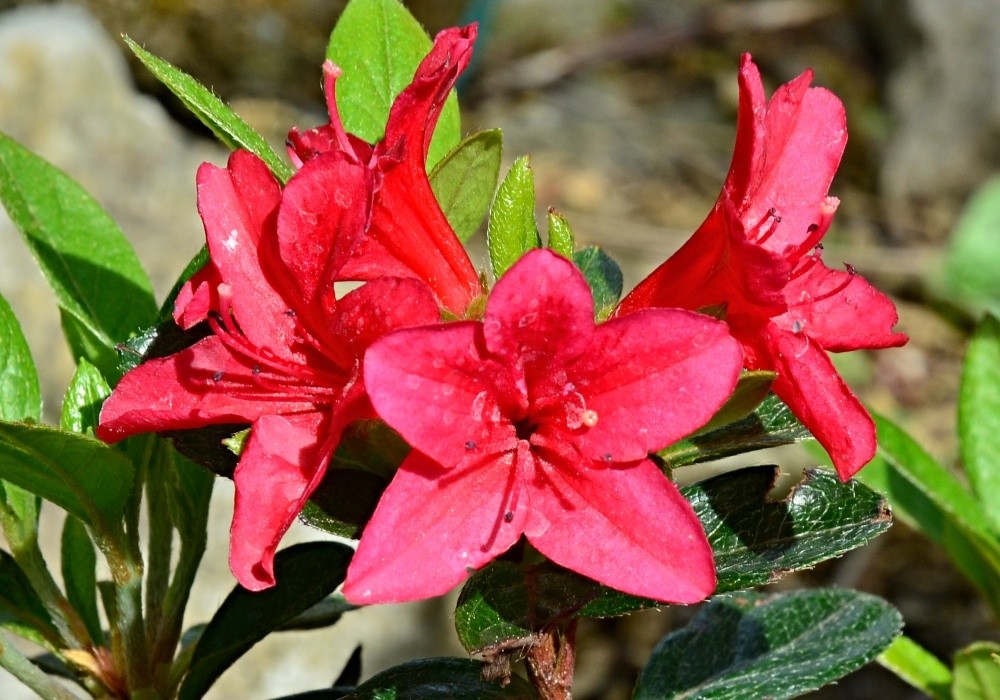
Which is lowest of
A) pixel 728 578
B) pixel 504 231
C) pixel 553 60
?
pixel 728 578

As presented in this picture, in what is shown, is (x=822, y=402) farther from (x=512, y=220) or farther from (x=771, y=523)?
(x=512, y=220)

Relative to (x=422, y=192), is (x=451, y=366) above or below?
below

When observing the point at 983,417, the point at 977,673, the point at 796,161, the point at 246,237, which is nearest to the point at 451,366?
the point at 246,237

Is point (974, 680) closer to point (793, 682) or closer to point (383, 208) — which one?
point (793, 682)

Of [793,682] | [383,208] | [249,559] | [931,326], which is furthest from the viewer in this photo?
Result: [931,326]

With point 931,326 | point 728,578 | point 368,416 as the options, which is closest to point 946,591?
point 931,326

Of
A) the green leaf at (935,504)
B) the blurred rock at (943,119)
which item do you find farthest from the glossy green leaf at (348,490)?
the blurred rock at (943,119)
